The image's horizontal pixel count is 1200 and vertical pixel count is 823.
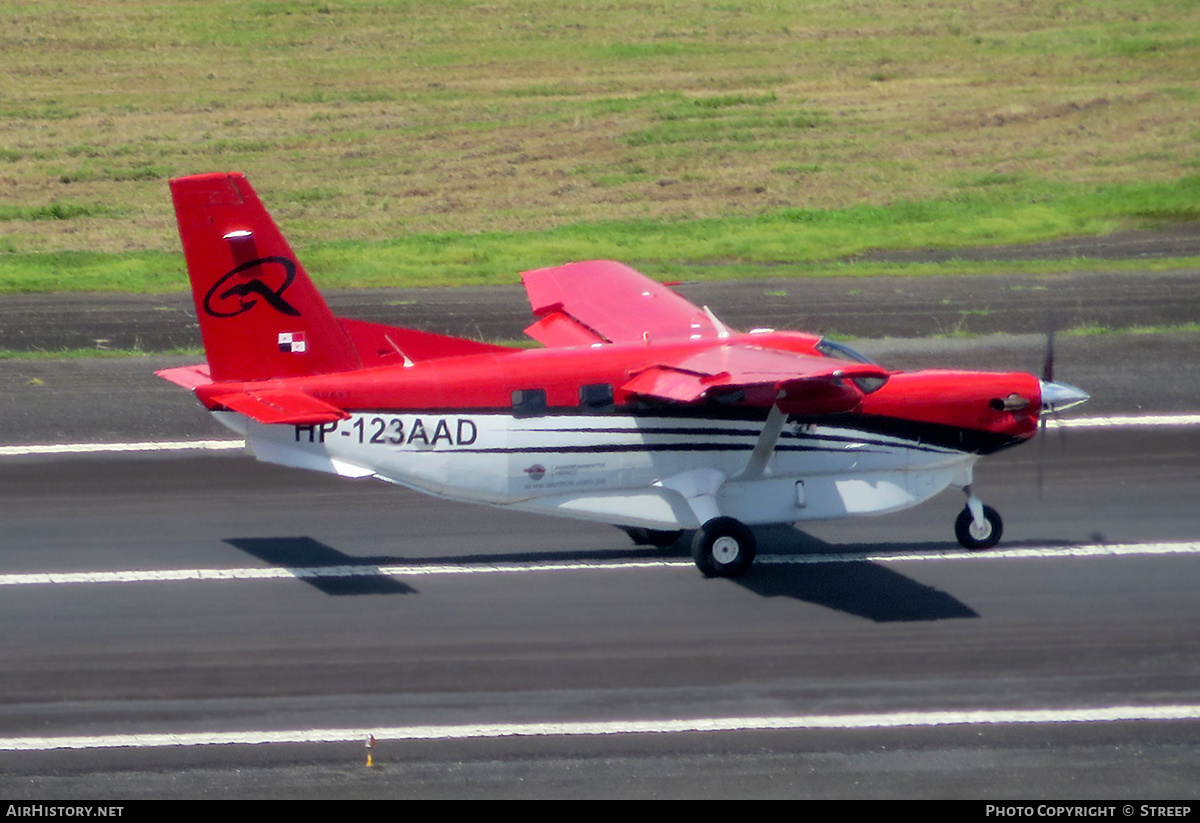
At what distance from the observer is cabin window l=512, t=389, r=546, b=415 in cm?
1443

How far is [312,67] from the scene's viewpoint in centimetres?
5091

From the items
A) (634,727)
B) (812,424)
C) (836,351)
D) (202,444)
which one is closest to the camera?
(634,727)

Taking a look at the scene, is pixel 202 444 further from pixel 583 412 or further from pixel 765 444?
pixel 765 444

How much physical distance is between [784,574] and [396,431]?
4190 mm

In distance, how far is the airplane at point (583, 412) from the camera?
14055 mm

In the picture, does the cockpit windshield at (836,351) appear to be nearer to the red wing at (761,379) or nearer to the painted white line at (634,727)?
the red wing at (761,379)

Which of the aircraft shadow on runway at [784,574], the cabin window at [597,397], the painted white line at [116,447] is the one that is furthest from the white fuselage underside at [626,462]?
the painted white line at [116,447]

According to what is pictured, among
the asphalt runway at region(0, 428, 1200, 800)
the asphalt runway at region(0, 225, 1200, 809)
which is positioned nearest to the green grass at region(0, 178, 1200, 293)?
the asphalt runway at region(0, 225, 1200, 809)

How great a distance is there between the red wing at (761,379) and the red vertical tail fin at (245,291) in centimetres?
324

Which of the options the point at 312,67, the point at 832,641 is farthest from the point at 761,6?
the point at 832,641

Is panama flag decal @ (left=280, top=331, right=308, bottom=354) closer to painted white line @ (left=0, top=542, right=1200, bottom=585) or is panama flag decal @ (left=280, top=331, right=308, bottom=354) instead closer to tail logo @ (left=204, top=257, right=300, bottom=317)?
tail logo @ (left=204, top=257, right=300, bottom=317)

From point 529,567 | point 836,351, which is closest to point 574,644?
point 529,567

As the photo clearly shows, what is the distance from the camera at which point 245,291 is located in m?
14.1
